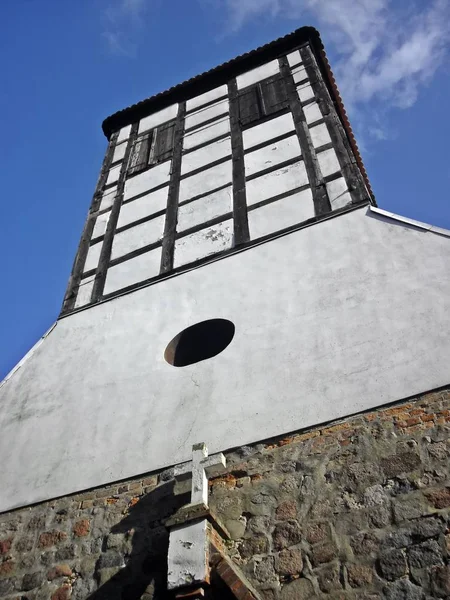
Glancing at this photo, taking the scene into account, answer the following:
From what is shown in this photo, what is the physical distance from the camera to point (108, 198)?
8.04 meters

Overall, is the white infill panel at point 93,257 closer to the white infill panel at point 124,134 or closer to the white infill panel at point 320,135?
the white infill panel at point 320,135

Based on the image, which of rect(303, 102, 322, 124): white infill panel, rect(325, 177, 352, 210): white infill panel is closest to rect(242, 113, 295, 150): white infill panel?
rect(303, 102, 322, 124): white infill panel

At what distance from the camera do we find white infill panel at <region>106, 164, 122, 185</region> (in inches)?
332

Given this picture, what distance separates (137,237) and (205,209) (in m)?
0.82

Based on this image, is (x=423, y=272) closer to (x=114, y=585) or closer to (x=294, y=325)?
(x=294, y=325)

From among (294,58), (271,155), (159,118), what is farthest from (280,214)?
(159,118)

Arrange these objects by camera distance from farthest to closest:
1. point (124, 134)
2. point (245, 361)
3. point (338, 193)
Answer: point (124, 134) < point (338, 193) < point (245, 361)

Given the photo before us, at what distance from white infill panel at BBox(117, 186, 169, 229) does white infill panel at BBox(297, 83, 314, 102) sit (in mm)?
2094

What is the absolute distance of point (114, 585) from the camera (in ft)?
11.7

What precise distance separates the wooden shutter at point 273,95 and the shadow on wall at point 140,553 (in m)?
5.45

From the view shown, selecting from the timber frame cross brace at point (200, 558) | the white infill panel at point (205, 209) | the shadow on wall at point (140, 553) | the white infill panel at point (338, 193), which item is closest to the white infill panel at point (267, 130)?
the white infill panel at point (205, 209)

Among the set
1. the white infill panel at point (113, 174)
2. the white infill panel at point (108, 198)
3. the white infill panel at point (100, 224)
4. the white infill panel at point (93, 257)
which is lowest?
the white infill panel at point (93, 257)

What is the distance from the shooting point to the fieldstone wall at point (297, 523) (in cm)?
313

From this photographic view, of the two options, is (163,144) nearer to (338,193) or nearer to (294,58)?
(294,58)
